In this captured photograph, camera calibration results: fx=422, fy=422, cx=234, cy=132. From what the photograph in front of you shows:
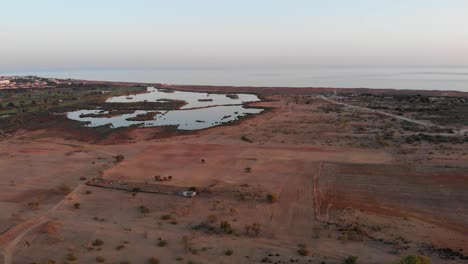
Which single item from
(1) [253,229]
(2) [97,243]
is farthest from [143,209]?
(1) [253,229]

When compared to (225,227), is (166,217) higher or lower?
lower

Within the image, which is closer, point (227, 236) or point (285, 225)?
point (227, 236)

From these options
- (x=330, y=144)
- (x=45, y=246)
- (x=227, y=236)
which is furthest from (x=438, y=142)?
(x=45, y=246)

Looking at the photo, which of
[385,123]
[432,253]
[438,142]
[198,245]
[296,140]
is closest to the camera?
[432,253]

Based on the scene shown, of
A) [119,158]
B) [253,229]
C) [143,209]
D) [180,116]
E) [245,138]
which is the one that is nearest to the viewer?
[253,229]

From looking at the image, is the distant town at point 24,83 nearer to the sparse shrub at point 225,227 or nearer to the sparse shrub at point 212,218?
the sparse shrub at point 212,218

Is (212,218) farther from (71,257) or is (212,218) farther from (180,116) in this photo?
(180,116)

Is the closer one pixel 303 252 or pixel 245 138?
pixel 303 252

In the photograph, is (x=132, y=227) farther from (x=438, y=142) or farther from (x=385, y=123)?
(x=385, y=123)

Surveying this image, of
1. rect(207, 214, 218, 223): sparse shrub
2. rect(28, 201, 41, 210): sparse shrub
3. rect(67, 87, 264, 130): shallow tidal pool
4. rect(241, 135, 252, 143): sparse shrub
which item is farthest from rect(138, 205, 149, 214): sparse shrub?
rect(67, 87, 264, 130): shallow tidal pool

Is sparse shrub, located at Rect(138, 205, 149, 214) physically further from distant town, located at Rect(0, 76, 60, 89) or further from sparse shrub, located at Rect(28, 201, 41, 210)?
distant town, located at Rect(0, 76, 60, 89)

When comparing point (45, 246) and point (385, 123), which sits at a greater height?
point (385, 123)
